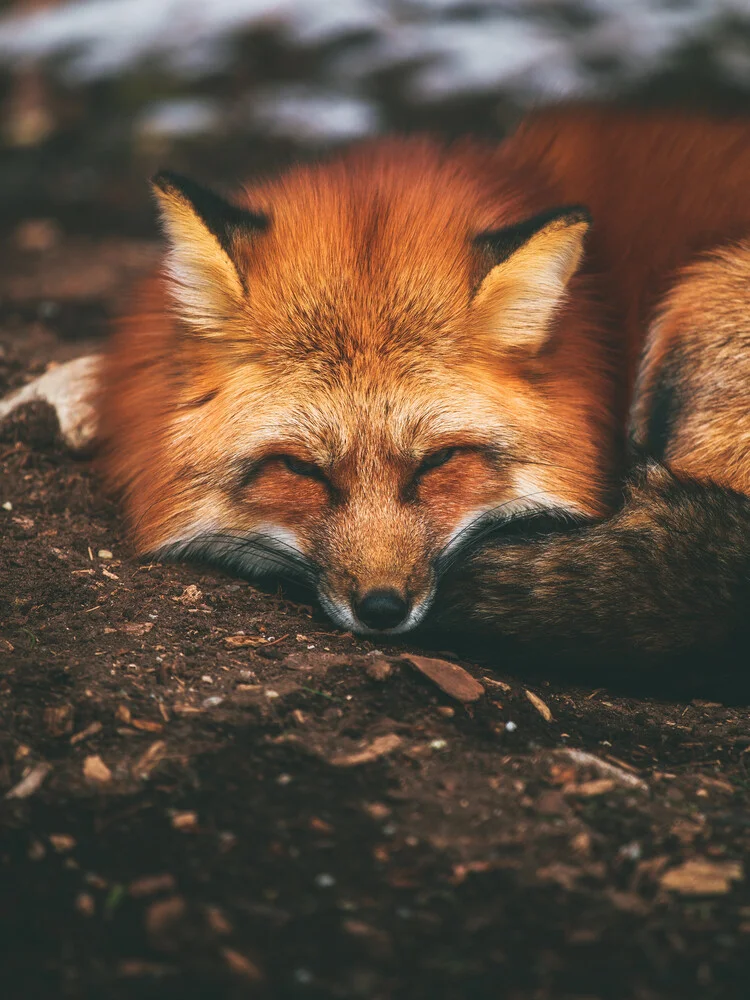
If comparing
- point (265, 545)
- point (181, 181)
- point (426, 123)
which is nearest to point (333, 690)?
point (265, 545)

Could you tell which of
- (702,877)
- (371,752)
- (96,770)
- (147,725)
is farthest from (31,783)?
(702,877)

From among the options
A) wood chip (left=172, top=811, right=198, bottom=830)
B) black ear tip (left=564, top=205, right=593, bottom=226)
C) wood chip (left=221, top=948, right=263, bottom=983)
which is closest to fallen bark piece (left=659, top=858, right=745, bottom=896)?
wood chip (left=221, top=948, right=263, bottom=983)

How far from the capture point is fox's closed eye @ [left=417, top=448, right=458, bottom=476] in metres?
2.58

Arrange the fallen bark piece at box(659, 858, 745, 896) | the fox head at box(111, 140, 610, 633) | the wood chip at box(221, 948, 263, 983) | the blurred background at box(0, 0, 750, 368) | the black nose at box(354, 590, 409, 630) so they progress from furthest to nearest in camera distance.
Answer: the blurred background at box(0, 0, 750, 368), the fox head at box(111, 140, 610, 633), the black nose at box(354, 590, 409, 630), the fallen bark piece at box(659, 858, 745, 896), the wood chip at box(221, 948, 263, 983)

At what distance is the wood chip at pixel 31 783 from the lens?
1811mm

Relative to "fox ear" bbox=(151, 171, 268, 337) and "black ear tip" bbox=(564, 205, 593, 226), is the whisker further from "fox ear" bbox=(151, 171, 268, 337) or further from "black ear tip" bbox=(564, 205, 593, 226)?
"fox ear" bbox=(151, 171, 268, 337)

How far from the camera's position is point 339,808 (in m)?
1.83

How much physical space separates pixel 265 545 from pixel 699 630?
124 cm

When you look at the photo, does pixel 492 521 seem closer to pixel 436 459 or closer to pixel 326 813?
pixel 436 459

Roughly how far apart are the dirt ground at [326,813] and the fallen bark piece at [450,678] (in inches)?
0.8

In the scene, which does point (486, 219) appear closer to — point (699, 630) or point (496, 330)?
point (496, 330)

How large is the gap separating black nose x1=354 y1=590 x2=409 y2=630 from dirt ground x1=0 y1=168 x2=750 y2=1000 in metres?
0.10

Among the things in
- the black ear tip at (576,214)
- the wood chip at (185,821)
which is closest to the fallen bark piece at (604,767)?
the wood chip at (185,821)

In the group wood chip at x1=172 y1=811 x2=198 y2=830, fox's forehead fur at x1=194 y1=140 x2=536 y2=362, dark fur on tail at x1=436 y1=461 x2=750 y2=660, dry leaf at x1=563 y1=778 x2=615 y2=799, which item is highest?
fox's forehead fur at x1=194 y1=140 x2=536 y2=362
